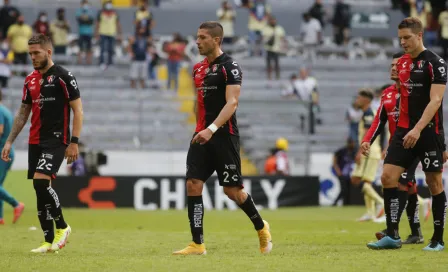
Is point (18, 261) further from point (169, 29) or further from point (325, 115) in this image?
point (169, 29)

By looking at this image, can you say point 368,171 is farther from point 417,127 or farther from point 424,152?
point 417,127

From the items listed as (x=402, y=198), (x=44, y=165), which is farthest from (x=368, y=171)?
(x=44, y=165)

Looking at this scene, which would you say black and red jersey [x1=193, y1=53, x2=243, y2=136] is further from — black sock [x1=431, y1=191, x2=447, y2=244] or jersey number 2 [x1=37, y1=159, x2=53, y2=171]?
black sock [x1=431, y1=191, x2=447, y2=244]

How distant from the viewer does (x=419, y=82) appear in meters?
11.8

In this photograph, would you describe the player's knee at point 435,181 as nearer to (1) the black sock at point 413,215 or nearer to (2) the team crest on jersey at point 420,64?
(2) the team crest on jersey at point 420,64

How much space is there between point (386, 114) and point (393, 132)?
28 centimetres

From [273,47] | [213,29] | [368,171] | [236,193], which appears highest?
[213,29]

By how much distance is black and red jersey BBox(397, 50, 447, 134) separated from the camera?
1162 cm

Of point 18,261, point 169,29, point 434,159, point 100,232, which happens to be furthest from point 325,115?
point 18,261

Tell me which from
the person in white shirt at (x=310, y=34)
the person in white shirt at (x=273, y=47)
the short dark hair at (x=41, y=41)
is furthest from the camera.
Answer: the person in white shirt at (x=310, y=34)

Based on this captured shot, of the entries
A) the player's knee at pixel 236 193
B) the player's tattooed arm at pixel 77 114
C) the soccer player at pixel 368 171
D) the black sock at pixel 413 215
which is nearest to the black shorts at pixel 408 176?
the black sock at pixel 413 215

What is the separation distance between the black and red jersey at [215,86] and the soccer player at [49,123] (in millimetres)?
1571

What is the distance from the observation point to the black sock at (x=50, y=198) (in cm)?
1184

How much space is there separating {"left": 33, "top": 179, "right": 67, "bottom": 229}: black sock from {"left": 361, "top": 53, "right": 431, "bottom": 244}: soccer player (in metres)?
3.68
